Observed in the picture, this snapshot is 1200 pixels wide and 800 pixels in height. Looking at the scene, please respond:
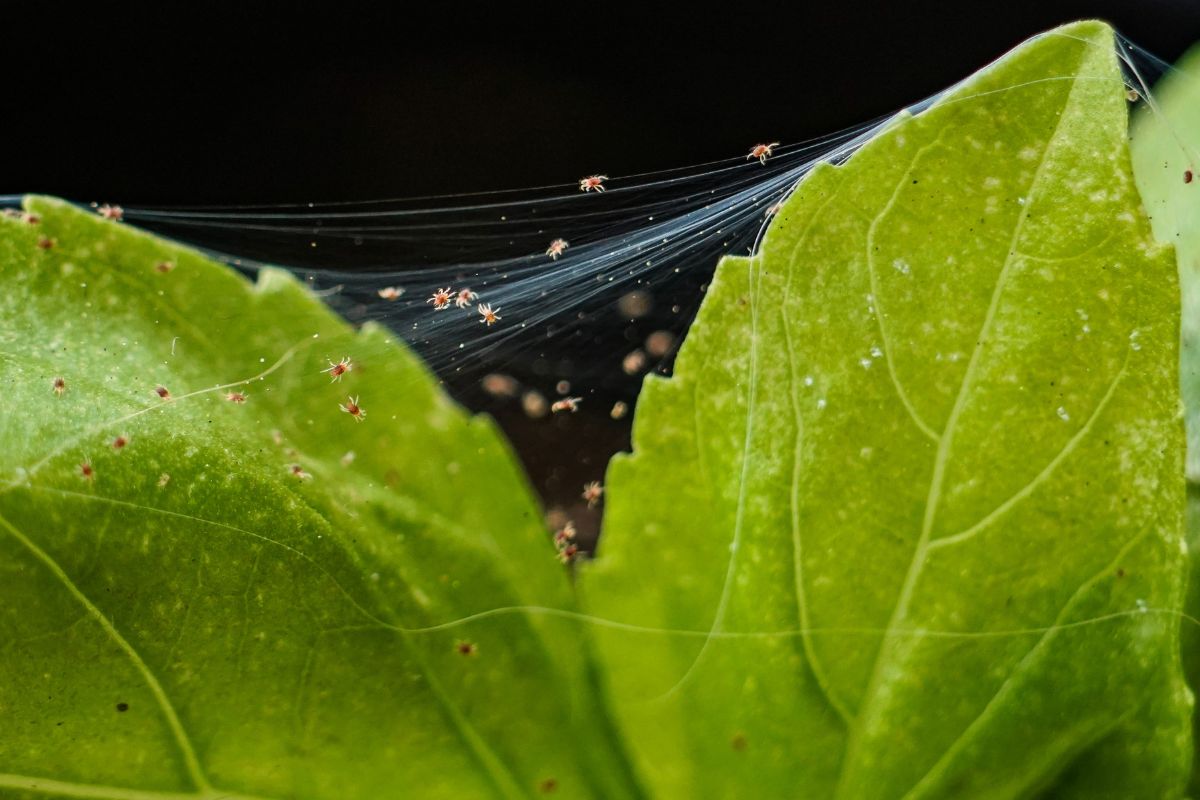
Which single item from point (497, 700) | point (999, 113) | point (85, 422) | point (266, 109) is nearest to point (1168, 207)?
point (999, 113)

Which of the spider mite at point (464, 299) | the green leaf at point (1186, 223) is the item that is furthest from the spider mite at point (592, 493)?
the green leaf at point (1186, 223)

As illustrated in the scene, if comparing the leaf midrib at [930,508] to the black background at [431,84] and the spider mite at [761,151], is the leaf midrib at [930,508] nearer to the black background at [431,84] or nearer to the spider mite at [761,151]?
the spider mite at [761,151]

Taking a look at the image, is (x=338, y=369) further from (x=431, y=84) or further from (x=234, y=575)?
(x=431, y=84)

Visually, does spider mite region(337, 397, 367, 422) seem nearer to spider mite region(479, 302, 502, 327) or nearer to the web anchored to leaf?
the web anchored to leaf

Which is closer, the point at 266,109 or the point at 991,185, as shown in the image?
the point at 991,185

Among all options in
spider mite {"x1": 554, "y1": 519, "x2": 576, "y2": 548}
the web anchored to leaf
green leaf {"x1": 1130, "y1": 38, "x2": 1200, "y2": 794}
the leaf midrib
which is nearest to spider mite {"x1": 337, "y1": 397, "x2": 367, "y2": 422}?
the web anchored to leaf

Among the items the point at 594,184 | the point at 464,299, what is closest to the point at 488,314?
the point at 464,299

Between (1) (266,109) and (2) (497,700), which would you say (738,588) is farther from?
(1) (266,109)
